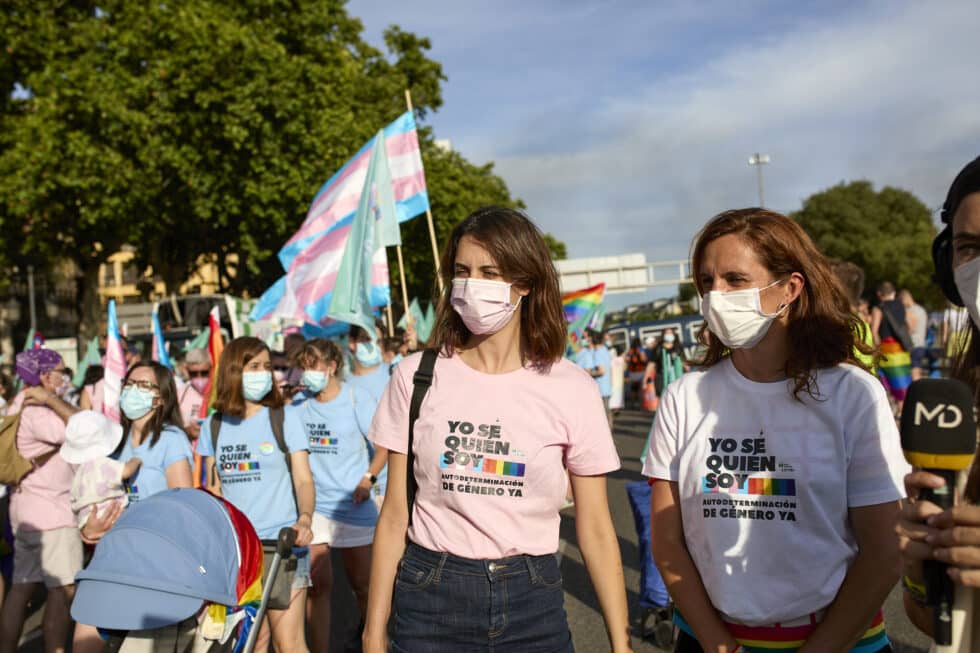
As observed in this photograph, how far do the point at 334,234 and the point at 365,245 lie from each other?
5.54 ft

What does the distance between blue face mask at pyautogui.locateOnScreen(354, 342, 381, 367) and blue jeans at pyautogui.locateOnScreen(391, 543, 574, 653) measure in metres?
4.78

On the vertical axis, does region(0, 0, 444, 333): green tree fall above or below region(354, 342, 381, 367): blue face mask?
above

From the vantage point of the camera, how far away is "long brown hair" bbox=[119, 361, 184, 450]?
5020 mm

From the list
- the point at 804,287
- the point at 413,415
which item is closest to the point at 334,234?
the point at 413,415

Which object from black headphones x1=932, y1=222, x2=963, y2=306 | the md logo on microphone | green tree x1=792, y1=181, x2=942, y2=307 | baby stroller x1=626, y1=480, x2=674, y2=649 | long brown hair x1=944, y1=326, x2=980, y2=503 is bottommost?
baby stroller x1=626, y1=480, x2=674, y2=649

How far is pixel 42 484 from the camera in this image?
19.1 feet

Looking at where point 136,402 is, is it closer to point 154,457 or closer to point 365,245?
point 154,457

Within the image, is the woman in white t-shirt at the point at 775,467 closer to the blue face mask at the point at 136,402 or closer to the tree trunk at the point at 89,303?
the blue face mask at the point at 136,402

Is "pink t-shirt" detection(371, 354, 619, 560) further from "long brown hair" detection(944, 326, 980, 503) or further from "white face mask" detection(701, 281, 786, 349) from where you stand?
"long brown hair" detection(944, 326, 980, 503)

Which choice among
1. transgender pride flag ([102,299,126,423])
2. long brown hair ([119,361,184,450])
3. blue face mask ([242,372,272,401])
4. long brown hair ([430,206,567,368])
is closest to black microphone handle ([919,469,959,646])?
long brown hair ([430,206,567,368])

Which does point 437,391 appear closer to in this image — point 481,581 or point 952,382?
point 481,581

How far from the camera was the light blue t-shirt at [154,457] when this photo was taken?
15.7ft

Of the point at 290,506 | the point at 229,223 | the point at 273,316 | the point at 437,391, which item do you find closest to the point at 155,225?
the point at 229,223

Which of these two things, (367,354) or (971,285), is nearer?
(971,285)
